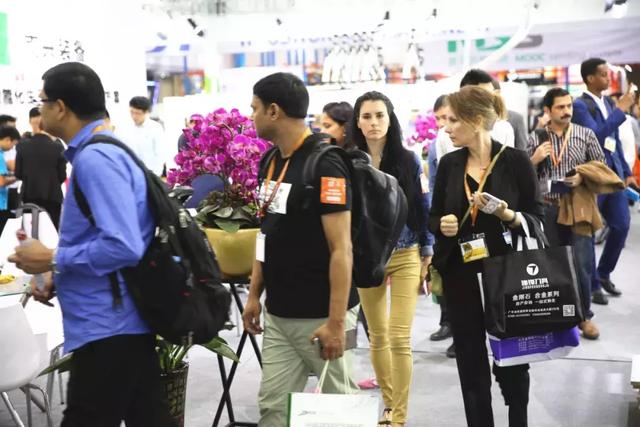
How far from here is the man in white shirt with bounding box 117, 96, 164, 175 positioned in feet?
30.0

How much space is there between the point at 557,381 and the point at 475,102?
1.99 meters

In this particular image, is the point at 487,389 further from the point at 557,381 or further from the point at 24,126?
the point at 24,126

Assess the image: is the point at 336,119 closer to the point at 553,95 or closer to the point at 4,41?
the point at 553,95

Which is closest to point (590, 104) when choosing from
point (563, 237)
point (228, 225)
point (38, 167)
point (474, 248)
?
point (563, 237)

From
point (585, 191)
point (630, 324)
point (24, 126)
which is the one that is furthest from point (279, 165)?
point (24, 126)

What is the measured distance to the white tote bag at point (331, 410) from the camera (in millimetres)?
2275

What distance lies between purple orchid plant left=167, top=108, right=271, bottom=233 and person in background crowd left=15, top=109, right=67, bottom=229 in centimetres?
439

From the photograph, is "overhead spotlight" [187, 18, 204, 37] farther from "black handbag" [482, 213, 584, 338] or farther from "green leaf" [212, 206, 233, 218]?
"black handbag" [482, 213, 584, 338]

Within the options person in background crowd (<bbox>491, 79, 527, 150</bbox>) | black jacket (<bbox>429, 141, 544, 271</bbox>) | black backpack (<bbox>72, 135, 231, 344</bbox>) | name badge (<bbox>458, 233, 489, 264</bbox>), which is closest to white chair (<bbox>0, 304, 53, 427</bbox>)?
black backpack (<bbox>72, 135, 231, 344</bbox>)

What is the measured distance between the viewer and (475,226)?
3008 millimetres

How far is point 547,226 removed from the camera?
5.09 metres

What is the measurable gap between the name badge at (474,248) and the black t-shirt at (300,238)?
2.21 feet

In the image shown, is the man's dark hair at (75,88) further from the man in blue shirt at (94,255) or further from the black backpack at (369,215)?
the black backpack at (369,215)

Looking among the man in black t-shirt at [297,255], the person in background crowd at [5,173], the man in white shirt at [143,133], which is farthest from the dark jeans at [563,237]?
the man in white shirt at [143,133]
